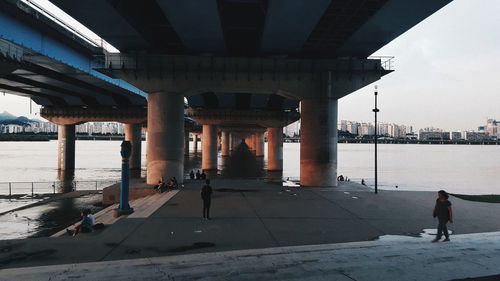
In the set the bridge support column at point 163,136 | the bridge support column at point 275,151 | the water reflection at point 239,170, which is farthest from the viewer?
the bridge support column at point 275,151

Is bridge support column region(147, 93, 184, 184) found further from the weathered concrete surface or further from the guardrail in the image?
the guardrail

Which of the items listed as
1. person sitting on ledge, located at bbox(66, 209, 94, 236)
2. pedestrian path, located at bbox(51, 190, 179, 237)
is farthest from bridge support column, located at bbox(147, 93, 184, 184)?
person sitting on ledge, located at bbox(66, 209, 94, 236)

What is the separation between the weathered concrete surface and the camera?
37.6 feet

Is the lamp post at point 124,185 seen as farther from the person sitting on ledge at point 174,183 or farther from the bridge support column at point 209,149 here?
the bridge support column at point 209,149

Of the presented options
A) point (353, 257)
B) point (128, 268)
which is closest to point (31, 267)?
point (128, 268)

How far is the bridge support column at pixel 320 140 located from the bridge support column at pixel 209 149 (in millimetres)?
37431

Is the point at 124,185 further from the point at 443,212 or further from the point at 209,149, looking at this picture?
the point at 209,149

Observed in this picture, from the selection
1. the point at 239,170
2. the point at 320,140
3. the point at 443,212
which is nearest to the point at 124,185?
the point at 443,212

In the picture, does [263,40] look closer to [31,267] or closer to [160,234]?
[160,234]

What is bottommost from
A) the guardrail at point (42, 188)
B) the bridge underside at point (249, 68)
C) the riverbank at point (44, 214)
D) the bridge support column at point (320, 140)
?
the guardrail at point (42, 188)

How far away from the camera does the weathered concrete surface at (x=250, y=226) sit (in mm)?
11469

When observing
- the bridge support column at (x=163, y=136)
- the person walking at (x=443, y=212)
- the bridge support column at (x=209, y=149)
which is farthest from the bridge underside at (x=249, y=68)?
the bridge support column at (x=209, y=149)

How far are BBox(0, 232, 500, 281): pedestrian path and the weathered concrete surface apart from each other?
82 centimetres

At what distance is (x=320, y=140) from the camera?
3042cm
